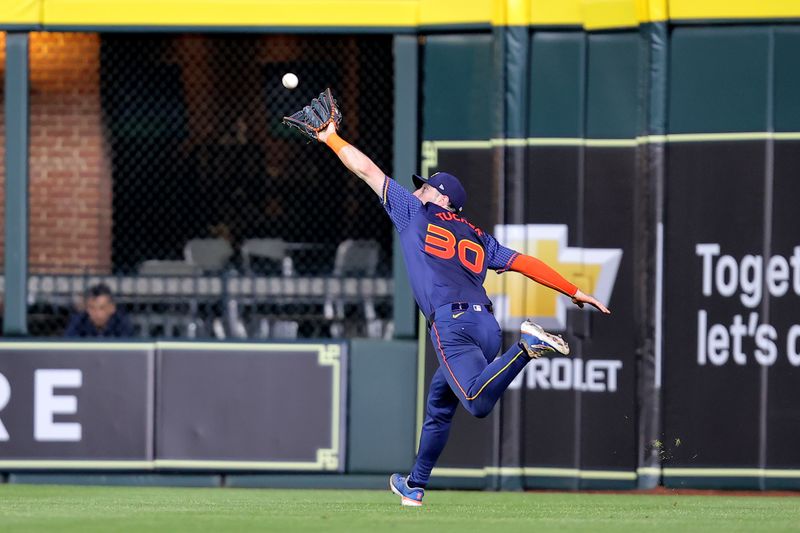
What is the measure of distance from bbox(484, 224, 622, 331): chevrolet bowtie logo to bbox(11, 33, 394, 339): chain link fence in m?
1.39

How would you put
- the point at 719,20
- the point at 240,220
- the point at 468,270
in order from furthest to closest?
the point at 240,220
the point at 719,20
the point at 468,270

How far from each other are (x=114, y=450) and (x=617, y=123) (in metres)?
4.37

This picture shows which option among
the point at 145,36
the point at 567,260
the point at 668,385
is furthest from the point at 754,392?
the point at 145,36

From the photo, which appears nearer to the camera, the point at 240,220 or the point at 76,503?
the point at 76,503

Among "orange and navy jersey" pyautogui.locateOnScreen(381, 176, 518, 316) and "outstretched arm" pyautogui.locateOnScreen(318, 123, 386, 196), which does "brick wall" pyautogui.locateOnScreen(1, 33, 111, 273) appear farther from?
"orange and navy jersey" pyautogui.locateOnScreen(381, 176, 518, 316)

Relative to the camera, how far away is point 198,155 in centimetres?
1228

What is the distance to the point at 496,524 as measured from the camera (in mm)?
6910

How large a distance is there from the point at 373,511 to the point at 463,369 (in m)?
0.93

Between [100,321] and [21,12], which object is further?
[100,321]

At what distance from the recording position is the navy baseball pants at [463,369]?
24.2ft

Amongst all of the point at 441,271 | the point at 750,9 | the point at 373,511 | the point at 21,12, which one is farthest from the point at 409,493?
the point at 21,12

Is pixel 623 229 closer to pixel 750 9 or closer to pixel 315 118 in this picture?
pixel 750 9

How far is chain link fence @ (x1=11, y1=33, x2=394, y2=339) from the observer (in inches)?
462

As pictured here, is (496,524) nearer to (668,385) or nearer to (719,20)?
(668,385)
